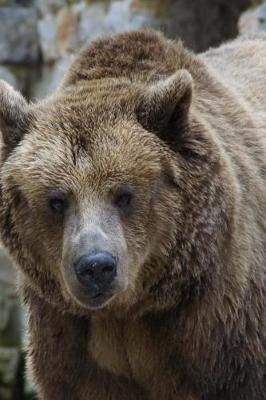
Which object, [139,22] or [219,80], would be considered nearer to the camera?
[219,80]

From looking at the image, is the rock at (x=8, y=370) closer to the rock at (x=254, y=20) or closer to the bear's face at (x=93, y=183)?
the rock at (x=254, y=20)

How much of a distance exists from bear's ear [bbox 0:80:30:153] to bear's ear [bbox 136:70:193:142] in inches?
22.2

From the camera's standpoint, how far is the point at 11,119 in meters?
5.23

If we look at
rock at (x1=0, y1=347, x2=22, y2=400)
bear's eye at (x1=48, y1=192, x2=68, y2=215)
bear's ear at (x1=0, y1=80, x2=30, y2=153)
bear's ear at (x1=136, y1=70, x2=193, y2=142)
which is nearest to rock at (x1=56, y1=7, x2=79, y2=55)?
rock at (x1=0, y1=347, x2=22, y2=400)

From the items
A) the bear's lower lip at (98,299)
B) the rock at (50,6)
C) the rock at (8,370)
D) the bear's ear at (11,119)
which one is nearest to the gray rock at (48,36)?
the rock at (50,6)

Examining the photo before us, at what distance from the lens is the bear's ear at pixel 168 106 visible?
198 inches

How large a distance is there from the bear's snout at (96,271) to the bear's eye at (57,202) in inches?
14.5

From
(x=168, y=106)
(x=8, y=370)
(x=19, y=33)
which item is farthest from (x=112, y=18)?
(x=168, y=106)

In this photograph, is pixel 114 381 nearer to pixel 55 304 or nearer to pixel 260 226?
pixel 55 304

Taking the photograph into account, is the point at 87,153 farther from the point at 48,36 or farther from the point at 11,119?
the point at 48,36

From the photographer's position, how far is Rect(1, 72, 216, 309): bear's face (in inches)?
190

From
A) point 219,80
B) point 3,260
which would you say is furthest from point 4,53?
point 219,80

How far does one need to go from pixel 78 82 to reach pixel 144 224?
3.05 ft

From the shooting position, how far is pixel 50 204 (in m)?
4.99
